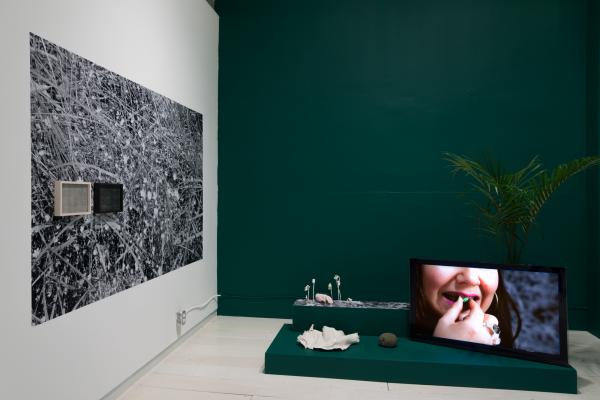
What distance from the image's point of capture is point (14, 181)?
1.71 m

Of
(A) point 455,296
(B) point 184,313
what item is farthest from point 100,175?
(A) point 455,296

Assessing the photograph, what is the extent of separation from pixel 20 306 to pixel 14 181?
1.60 feet

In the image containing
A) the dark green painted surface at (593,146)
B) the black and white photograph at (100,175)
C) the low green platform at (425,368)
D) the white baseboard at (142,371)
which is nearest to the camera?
the black and white photograph at (100,175)

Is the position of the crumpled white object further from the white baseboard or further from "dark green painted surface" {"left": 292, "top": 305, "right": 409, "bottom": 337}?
the white baseboard

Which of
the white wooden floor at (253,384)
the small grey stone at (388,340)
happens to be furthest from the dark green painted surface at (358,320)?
the white wooden floor at (253,384)

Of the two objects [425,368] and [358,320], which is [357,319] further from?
[425,368]

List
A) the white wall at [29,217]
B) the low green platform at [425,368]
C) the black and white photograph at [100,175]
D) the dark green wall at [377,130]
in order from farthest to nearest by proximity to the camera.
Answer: the dark green wall at [377,130], the low green platform at [425,368], the black and white photograph at [100,175], the white wall at [29,217]

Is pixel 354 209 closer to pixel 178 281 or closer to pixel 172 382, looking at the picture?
pixel 178 281

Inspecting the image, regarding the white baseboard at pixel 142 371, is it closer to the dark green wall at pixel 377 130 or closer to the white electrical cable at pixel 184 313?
the white electrical cable at pixel 184 313

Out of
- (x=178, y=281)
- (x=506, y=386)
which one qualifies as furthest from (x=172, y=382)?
(x=506, y=386)

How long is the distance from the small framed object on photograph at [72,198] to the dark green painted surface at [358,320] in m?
1.72

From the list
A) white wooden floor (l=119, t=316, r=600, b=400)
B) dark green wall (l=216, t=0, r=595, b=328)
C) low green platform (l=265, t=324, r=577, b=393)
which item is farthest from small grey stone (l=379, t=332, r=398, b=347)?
dark green wall (l=216, t=0, r=595, b=328)

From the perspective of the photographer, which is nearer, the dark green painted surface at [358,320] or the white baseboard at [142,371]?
the white baseboard at [142,371]

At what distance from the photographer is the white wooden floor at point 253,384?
8.18ft
